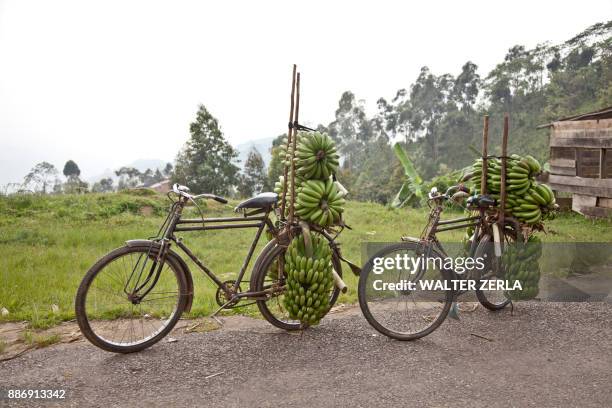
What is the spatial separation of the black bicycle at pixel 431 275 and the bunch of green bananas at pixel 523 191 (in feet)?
0.51

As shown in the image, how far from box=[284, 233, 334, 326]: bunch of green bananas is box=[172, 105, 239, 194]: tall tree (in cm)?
2402

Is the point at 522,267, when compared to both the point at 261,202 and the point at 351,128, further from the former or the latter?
the point at 351,128

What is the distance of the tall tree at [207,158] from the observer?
92.5 feet

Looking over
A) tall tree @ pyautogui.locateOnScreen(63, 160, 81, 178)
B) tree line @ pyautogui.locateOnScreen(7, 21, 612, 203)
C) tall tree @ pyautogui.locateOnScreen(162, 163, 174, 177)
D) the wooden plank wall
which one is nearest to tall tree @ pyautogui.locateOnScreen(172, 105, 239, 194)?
tree line @ pyautogui.locateOnScreen(7, 21, 612, 203)

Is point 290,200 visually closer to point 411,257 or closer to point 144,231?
point 411,257

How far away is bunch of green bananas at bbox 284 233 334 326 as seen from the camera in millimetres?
4352

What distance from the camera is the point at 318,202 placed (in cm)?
446

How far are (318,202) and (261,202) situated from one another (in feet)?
1.70

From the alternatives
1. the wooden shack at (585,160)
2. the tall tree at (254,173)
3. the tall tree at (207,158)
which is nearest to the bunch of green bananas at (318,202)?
the wooden shack at (585,160)

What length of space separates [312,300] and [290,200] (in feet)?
3.02

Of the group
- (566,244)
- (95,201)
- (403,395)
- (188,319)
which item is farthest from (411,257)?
(95,201)

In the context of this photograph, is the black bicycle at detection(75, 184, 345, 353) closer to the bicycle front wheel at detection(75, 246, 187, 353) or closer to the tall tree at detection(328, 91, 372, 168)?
the bicycle front wheel at detection(75, 246, 187, 353)

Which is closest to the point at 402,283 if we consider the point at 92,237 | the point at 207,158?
the point at 92,237

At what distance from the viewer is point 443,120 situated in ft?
146
